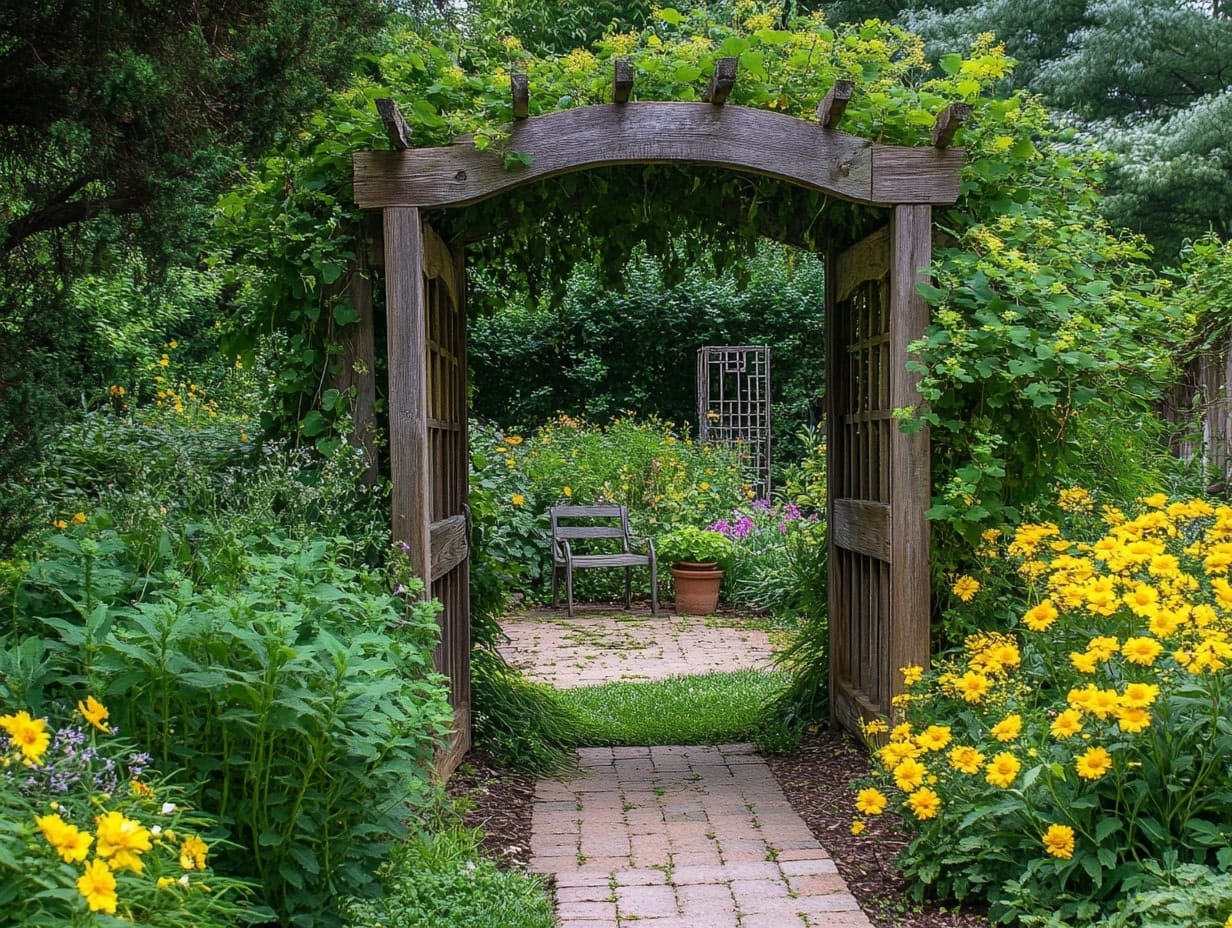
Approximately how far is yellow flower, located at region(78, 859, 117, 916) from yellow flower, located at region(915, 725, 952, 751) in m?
2.05

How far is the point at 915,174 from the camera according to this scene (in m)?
3.97

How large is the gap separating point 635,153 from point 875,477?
1583 millimetres

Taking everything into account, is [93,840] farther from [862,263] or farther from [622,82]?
[862,263]

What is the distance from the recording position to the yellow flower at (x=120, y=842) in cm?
175

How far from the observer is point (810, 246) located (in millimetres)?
4762

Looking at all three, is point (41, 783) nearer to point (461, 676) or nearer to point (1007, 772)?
point (1007, 772)

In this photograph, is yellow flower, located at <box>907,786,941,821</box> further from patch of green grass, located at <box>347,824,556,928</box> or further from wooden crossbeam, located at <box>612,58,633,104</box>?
wooden crossbeam, located at <box>612,58,633,104</box>

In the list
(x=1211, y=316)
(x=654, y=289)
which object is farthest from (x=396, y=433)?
(x=654, y=289)

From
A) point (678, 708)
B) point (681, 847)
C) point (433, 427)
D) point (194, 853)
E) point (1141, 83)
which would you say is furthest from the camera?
point (1141, 83)

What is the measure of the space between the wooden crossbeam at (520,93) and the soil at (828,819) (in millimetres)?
2265

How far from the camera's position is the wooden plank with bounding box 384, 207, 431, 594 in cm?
393

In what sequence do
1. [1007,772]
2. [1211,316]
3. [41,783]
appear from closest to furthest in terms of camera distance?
1. [41,783]
2. [1007,772]
3. [1211,316]

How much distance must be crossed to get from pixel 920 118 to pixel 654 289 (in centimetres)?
921

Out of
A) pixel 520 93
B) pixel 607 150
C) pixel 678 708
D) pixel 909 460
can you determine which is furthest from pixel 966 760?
pixel 678 708
